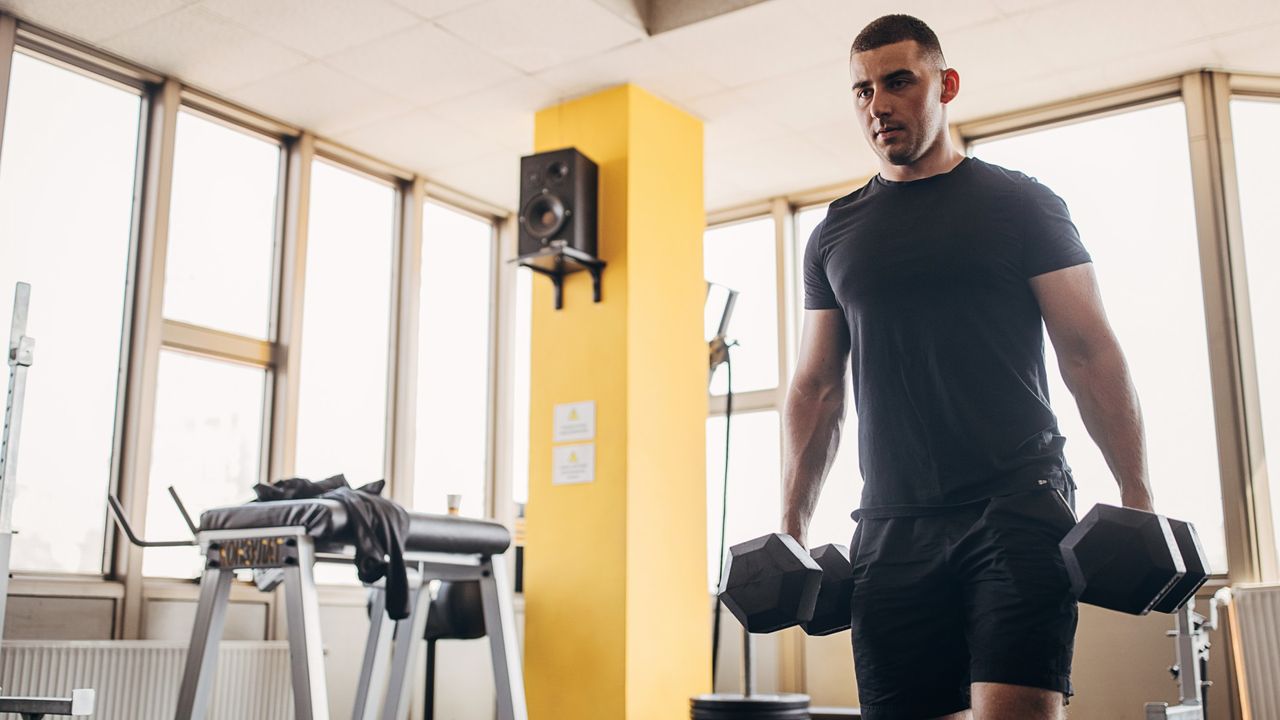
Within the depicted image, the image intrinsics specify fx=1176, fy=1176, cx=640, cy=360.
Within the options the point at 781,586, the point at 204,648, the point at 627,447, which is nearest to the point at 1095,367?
the point at 781,586

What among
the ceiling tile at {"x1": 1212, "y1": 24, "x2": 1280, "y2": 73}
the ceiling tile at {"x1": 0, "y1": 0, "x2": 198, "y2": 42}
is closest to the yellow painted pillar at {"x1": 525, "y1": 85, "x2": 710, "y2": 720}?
the ceiling tile at {"x1": 0, "y1": 0, "x2": 198, "y2": 42}

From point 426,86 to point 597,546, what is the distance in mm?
2030

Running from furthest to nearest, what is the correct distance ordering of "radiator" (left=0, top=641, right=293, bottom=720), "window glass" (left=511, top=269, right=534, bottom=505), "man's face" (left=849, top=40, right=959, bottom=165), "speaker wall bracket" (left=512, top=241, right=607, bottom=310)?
"window glass" (left=511, top=269, right=534, bottom=505) < "speaker wall bracket" (left=512, top=241, right=607, bottom=310) < "radiator" (left=0, top=641, right=293, bottom=720) < "man's face" (left=849, top=40, right=959, bottom=165)

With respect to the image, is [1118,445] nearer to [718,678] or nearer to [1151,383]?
[1151,383]

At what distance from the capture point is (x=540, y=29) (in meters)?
4.45

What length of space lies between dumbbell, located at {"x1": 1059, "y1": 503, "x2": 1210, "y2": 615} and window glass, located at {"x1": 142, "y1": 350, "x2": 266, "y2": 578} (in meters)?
4.06

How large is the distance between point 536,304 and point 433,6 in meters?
1.36

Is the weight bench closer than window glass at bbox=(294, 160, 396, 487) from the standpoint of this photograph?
Yes

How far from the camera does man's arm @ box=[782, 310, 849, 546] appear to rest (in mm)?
1646

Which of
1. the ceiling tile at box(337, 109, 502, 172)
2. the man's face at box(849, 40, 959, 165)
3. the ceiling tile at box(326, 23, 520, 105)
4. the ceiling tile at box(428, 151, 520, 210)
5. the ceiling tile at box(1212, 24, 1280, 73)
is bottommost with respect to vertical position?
the man's face at box(849, 40, 959, 165)

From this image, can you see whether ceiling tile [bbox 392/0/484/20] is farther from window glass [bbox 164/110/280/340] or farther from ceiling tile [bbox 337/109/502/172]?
window glass [bbox 164/110/280/340]

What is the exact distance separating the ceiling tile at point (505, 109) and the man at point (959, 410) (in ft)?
11.7

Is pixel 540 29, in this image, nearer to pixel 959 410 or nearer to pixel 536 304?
pixel 536 304

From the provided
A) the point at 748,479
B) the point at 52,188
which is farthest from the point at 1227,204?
the point at 52,188
